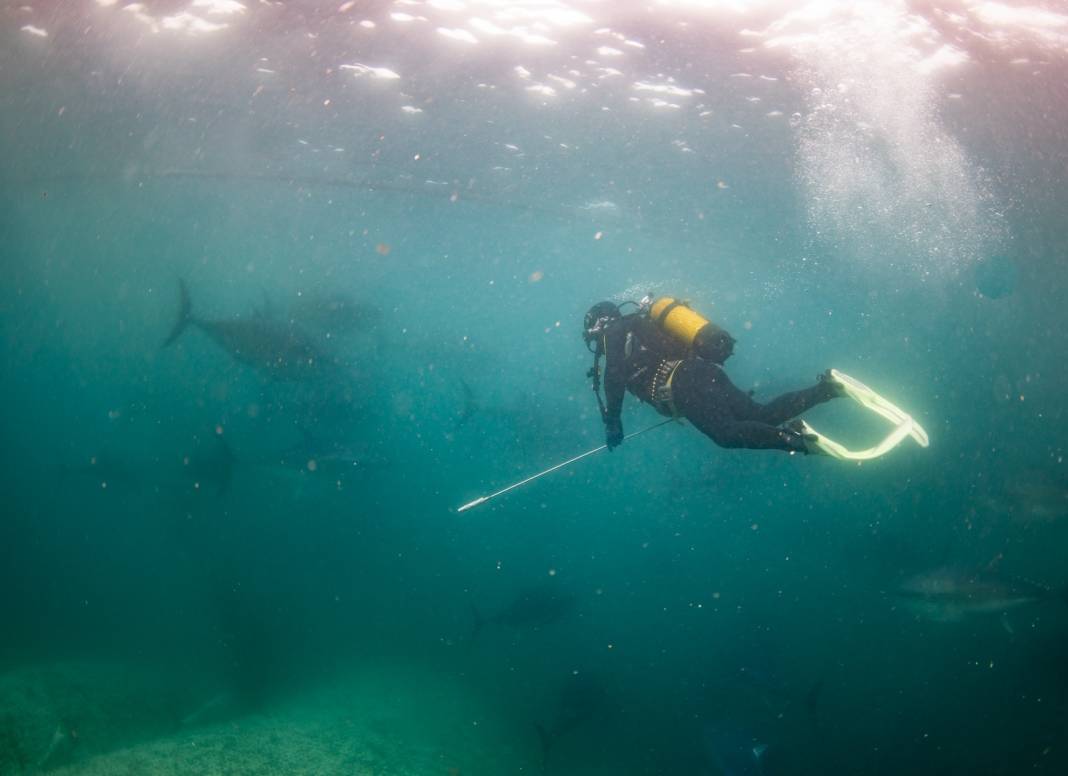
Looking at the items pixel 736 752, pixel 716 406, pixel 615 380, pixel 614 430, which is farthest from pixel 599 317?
pixel 736 752

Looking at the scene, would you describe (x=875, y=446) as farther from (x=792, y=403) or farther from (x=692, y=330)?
(x=692, y=330)

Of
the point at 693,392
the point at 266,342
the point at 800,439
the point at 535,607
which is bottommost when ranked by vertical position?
the point at 535,607

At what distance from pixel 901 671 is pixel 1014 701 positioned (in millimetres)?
2694

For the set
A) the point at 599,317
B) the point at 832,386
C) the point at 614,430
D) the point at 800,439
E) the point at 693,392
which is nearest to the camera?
the point at 800,439

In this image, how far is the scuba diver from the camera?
20.0 feet

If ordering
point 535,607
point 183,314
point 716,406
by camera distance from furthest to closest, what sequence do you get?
point 183,314 → point 535,607 → point 716,406

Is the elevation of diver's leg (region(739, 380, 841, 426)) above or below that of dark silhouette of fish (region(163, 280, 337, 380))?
above

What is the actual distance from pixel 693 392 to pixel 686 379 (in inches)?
7.1

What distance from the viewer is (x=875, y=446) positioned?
5547mm

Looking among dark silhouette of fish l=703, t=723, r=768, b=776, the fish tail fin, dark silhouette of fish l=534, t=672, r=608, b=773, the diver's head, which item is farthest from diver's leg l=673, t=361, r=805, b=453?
the fish tail fin

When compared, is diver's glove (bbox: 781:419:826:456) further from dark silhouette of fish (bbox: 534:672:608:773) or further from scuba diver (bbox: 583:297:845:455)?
dark silhouette of fish (bbox: 534:672:608:773)

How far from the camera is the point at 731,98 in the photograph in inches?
581

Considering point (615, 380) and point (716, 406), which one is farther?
point (615, 380)

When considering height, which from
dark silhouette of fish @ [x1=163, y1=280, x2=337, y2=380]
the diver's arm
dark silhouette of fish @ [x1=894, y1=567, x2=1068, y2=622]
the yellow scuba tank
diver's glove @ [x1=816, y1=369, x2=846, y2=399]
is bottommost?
dark silhouette of fish @ [x1=894, y1=567, x2=1068, y2=622]
